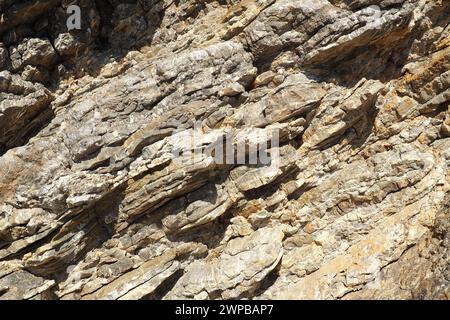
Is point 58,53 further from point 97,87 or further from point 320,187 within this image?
point 320,187

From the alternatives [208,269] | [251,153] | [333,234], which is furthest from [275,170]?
[208,269]

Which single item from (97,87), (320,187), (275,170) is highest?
(97,87)

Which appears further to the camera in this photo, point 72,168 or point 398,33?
point 398,33

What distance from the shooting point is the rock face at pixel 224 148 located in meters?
16.6

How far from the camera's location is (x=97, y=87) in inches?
701

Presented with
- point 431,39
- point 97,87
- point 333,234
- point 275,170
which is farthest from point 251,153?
point 431,39

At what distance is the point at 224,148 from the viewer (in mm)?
17406

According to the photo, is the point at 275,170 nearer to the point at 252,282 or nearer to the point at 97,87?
the point at 252,282

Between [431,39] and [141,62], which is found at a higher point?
[141,62]

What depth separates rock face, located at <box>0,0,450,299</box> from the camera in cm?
1658

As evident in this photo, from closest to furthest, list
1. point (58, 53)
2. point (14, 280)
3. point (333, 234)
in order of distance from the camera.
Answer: point (14, 280) → point (58, 53) → point (333, 234)

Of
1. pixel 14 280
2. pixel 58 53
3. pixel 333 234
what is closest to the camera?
pixel 14 280

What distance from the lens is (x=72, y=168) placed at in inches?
654

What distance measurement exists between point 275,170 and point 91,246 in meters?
8.94
